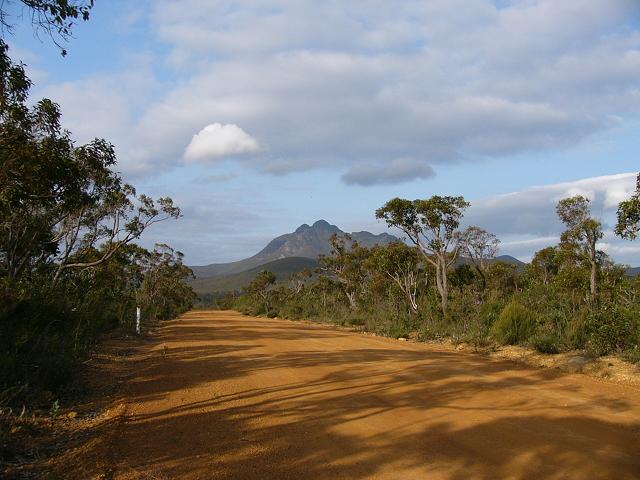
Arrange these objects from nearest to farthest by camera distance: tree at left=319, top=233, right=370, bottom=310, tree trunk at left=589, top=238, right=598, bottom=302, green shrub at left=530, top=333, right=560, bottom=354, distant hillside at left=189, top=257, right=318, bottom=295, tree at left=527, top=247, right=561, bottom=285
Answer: green shrub at left=530, top=333, right=560, bottom=354 < tree trunk at left=589, top=238, right=598, bottom=302 < tree at left=527, top=247, right=561, bottom=285 < tree at left=319, top=233, right=370, bottom=310 < distant hillside at left=189, top=257, right=318, bottom=295

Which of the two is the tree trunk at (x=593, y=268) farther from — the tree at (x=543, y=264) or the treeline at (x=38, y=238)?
the treeline at (x=38, y=238)

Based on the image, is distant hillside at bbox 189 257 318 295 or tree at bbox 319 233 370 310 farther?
distant hillside at bbox 189 257 318 295

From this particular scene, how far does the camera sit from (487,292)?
20.9 m

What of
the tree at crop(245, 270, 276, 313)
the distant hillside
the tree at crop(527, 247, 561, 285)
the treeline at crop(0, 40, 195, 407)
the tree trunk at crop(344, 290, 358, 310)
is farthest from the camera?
the distant hillside

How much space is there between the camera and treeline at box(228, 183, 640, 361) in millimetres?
12609

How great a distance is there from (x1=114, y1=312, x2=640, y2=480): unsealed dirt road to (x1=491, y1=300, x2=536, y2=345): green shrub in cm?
327

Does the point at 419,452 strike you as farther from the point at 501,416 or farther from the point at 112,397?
the point at 112,397

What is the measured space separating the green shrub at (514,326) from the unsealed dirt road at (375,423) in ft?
10.7

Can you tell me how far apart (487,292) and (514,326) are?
21.1ft

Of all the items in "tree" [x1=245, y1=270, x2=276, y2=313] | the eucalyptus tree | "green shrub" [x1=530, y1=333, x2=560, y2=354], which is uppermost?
the eucalyptus tree

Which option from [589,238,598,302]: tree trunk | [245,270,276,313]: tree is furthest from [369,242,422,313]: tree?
[245,270,276,313]: tree

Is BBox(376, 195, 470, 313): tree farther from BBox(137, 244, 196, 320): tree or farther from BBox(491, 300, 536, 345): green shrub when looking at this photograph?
BBox(137, 244, 196, 320): tree

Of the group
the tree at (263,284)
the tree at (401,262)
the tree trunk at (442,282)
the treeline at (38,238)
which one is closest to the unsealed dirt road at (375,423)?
the treeline at (38,238)

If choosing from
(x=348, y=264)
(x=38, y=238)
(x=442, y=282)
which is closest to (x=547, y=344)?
(x=442, y=282)
